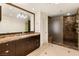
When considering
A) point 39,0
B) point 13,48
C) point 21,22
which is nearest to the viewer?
point 39,0

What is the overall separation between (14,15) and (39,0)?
2.09m

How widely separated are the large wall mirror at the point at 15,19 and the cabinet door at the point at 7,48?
1.90 ft

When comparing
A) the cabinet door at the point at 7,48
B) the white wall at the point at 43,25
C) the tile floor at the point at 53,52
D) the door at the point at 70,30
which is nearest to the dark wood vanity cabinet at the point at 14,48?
the cabinet door at the point at 7,48

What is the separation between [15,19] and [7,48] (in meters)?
1.12

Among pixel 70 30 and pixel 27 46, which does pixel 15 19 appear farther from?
pixel 70 30

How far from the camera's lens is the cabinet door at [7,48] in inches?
61.0

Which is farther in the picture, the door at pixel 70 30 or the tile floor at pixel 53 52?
the door at pixel 70 30

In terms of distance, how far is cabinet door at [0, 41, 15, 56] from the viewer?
61.0 inches

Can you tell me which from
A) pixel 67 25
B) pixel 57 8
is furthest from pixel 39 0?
pixel 67 25

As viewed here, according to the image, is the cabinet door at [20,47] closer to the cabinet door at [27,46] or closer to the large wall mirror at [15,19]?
the cabinet door at [27,46]

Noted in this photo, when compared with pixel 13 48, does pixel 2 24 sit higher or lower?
higher

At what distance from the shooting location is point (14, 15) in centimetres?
254

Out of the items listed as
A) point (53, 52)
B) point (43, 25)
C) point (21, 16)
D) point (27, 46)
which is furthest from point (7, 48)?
point (21, 16)

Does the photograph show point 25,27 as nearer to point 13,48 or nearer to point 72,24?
point 13,48
